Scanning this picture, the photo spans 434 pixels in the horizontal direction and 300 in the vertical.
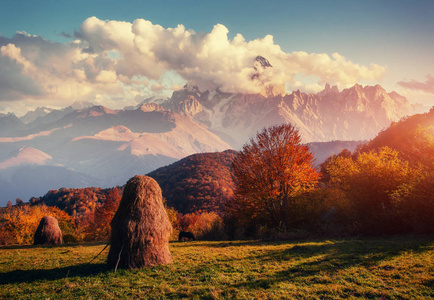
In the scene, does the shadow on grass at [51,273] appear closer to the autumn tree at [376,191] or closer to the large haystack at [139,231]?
the large haystack at [139,231]

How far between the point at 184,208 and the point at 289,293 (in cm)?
11470

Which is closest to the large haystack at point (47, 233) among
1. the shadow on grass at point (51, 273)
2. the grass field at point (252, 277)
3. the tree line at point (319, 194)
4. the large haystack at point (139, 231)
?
the grass field at point (252, 277)

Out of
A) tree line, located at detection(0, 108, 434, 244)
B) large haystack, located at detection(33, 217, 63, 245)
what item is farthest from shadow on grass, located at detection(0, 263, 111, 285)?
large haystack, located at detection(33, 217, 63, 245)

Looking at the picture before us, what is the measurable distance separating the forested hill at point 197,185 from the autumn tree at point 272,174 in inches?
2359

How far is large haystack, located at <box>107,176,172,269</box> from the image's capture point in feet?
42.9

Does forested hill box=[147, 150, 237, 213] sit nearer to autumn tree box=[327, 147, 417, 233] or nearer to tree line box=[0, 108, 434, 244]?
tree line box=[0, 108, 434, 244]

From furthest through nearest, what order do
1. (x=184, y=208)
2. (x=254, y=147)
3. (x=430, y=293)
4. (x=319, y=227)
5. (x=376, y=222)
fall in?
(x=184, y=208)
(x=254, y=147)
(x=319, y=227)
(x=376, y=222)
(x=430, y=293)

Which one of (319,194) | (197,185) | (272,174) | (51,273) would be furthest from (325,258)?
(197,185)

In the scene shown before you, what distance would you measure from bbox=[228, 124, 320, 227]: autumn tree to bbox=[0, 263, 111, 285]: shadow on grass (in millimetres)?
19050

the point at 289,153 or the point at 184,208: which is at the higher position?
the point at 289,153

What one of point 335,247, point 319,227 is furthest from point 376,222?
point 335,247

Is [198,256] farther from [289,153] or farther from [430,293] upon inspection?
[289,153]

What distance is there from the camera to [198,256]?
16.1 m

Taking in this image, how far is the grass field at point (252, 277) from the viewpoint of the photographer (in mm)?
9195
